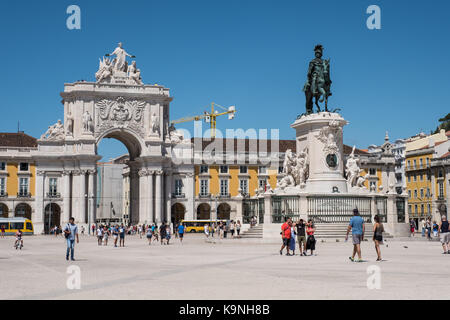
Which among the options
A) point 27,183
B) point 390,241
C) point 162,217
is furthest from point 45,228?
point 390,241

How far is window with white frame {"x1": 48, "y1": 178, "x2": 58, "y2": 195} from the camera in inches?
3034

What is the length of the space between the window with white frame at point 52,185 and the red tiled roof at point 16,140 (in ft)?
30.0

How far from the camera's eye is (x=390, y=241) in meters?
32.5

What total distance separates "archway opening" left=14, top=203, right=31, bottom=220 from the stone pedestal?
53672 mm

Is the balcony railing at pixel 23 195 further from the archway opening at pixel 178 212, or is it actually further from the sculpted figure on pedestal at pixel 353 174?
the sculpted figure on pedestal at pixel 353 174

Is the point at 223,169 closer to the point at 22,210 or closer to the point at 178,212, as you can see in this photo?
the point at 178,212

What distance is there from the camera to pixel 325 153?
111ft

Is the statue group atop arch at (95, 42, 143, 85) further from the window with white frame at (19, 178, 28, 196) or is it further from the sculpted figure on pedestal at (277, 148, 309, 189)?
the sculpted figure on pedestal at (277, 148, 309, 189)

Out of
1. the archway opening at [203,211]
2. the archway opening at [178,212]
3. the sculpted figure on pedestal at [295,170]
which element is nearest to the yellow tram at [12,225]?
the archway opening at [178,212]

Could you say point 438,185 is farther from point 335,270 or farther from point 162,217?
point 335,270

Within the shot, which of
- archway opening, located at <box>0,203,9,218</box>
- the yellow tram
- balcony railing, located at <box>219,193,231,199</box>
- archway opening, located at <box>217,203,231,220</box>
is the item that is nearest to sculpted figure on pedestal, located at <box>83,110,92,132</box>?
archway opening, located at <box>0,203,9,218</box>

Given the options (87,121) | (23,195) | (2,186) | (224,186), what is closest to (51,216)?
(23,195)

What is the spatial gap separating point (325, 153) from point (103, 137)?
47274 mm
